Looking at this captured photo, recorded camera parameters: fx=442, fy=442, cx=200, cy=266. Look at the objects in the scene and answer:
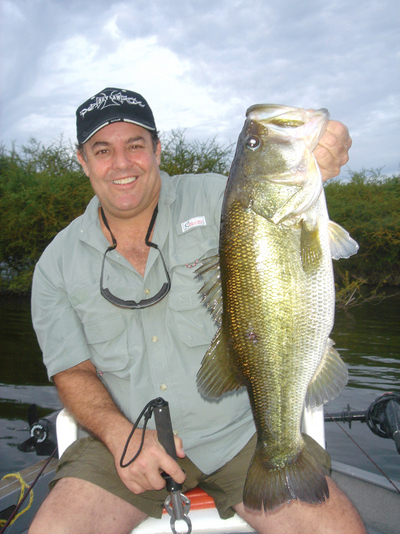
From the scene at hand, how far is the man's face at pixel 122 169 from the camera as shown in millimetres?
2666

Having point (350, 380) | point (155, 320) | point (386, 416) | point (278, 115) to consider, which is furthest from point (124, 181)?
point (350, 380)

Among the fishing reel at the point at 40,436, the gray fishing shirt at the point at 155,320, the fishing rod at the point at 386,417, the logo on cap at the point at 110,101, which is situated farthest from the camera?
the fishing reel at the point at 40,436

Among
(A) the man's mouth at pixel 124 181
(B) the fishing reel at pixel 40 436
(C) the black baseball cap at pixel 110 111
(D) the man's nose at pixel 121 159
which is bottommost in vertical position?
(B) the fishing reel at pixel 40 436

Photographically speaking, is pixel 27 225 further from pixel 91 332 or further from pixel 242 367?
pixel 242 367

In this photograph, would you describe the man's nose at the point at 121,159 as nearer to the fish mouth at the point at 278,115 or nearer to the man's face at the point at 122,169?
the man's face at the point at 122,169

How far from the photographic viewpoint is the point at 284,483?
71.7 inches

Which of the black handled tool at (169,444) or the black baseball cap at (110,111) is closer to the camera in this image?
the black handled tool at (169,444)

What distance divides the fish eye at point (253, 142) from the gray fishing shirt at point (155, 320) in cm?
96

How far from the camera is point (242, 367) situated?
1.82 m

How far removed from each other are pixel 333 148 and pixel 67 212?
12.9m

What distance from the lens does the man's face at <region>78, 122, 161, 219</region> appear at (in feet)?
8.75

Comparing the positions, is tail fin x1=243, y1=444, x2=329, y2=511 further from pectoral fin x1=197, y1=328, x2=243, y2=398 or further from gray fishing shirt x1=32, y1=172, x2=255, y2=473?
gray fishing shirt x1=32, y1=172, x2=255, y2=473

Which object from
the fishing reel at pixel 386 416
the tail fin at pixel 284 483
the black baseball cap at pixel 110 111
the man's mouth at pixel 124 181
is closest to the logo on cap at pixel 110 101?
the black baseball cap at pixel 110 111

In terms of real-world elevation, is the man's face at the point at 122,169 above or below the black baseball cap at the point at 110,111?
below
